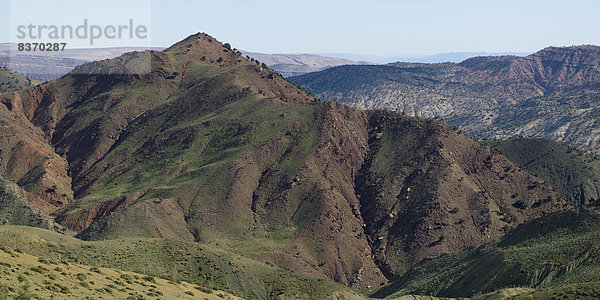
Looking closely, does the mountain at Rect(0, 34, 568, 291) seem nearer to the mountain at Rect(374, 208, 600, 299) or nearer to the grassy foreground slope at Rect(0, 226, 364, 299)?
the mountain at Rect(374, 208, 600, 299)

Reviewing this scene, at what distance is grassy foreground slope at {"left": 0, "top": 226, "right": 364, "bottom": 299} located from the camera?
89.8 meters

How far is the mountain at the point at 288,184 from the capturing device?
14312 centimetres

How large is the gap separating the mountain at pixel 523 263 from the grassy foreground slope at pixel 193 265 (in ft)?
62.8

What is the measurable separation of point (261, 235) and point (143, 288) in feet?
263

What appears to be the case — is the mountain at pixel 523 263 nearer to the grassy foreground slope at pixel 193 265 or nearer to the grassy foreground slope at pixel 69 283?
the grassy foreground slope at pixel 193 265

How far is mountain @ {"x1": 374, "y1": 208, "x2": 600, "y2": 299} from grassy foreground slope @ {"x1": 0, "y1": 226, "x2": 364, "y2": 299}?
753 inches

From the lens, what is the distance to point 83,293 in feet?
179

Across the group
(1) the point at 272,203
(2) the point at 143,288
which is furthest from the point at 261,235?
(2) the point at 143,288

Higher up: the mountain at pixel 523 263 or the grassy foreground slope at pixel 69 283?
the grassy foreground slope at pixel 69 283

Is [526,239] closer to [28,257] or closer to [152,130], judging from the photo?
[28,257]

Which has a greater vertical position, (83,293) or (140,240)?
(83,293)

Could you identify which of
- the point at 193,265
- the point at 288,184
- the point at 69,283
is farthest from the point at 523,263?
the point at 288,184

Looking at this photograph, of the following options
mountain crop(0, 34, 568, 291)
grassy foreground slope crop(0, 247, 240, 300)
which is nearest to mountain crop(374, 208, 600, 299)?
mountain crop(0, 34, 568, 291)

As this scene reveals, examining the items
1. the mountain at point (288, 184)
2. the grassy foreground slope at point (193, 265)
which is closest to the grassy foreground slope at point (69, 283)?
the grassy foreground slope at point (193, 265)
